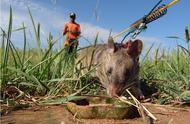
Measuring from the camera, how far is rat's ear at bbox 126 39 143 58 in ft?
16.7

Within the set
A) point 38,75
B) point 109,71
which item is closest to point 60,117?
point 38,75

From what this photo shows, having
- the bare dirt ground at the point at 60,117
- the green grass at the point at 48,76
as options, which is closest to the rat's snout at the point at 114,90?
the green grass at the point at 48,76

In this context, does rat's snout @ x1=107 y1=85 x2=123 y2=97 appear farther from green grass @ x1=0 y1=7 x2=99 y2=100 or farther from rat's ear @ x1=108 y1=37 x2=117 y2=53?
rat's ear @ x1=108 y1=37 x2=117 y2=53

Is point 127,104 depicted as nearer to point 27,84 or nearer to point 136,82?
point 27,84

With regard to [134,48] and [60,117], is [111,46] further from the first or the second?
[60,117]

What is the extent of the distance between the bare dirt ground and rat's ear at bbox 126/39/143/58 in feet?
5.25

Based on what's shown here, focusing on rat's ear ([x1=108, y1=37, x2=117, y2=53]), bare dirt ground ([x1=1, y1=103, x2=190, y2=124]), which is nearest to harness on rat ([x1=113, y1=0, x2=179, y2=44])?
rat's ear ([x1=108, y1=37, x2=117, y2=53])

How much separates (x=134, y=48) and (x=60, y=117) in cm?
243

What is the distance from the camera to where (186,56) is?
5301mm

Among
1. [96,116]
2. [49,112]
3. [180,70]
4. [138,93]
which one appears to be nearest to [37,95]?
[49,112]

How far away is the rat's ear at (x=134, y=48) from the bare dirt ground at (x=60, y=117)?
160 centimetres

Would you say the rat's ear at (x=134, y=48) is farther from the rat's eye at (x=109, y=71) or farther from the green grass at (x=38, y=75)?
the green grass at (x=38, y=75)

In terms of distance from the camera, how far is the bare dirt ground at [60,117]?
2.87m

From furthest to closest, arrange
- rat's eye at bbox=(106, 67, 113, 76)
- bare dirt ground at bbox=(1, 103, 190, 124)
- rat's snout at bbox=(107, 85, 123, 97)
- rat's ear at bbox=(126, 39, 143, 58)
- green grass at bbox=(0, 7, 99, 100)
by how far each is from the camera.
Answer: rat's ear at bbox=(126, 39, 143, 58) < rat's eye at bbox=(106, 67, 113, 76) < rat's snout at bbox=(107, 85, 123, 97) < green grass at bbox=(0, 7, 99, 100) < bare dirt ground at bbox=(1, 103, 190, 124)
